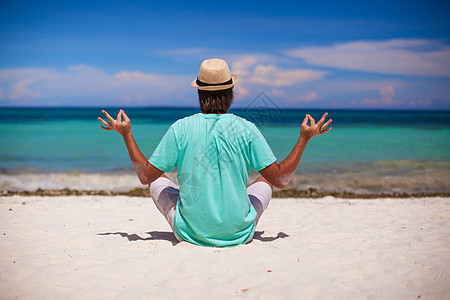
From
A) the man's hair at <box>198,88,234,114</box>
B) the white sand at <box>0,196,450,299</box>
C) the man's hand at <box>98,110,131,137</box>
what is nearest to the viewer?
the white sand at <box>0,196,450,299</box>

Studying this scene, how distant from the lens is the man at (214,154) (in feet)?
9.31

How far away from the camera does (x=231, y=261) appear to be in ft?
9.72

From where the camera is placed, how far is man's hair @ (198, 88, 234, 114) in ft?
9.62

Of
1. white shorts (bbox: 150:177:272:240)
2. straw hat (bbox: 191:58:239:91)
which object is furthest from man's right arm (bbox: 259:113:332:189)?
straw hat (bbox: 191:58:239:91)

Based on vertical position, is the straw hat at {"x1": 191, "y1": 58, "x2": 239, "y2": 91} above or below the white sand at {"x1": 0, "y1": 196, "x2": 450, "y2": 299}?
above

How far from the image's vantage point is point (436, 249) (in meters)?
3.32

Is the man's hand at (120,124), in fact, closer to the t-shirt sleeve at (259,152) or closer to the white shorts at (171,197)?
the white shorts at (171,197)

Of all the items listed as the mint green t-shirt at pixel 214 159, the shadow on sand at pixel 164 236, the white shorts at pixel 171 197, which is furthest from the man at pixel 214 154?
the shadow on sand at pixel 164 236

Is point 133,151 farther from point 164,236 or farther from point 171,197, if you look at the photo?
point 164,236

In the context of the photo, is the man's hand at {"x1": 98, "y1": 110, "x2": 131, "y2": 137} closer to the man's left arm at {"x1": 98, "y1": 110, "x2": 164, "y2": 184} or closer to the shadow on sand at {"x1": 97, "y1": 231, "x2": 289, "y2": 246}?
the man's left arm at {"x1": 98, "y1": 110, "x2": 164, "y2": 184}

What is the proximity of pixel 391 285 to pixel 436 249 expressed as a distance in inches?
43.2

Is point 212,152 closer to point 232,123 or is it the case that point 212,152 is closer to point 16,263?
point 232,123

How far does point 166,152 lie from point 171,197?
0.64 meters

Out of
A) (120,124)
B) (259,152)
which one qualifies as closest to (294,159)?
(259,152)
